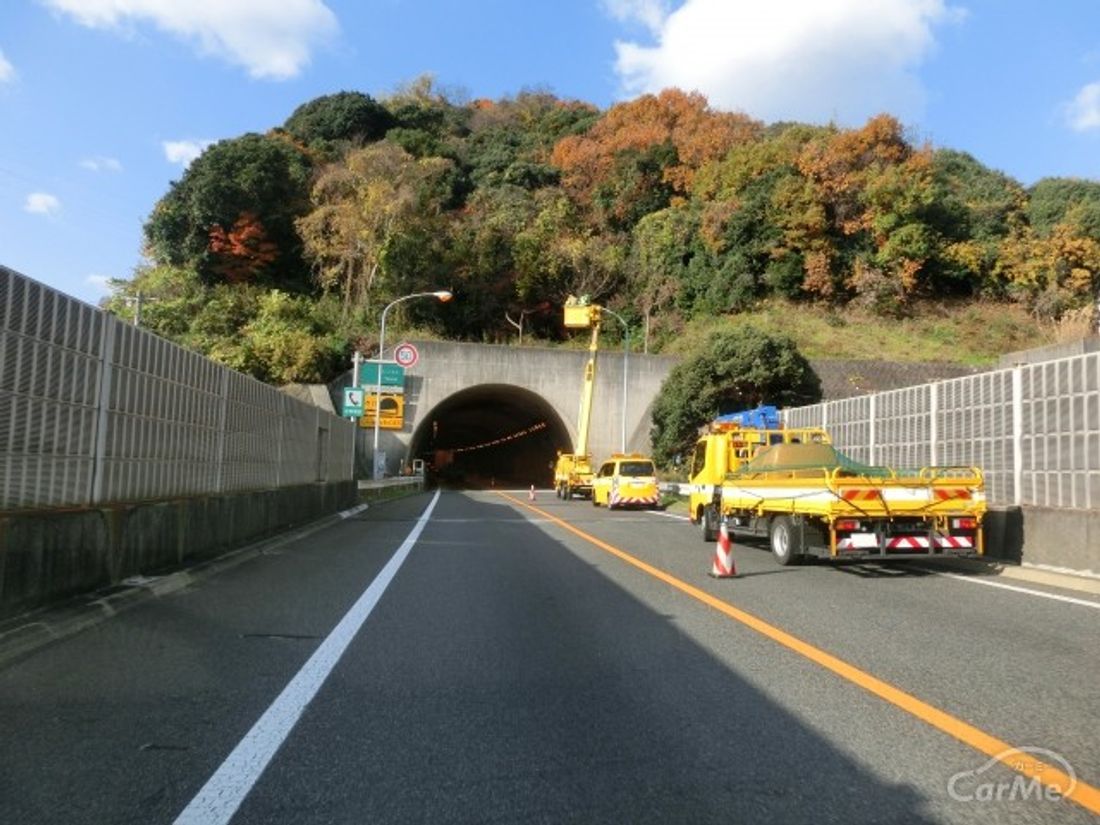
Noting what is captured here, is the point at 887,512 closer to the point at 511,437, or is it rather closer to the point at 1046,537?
the point at 1046,537

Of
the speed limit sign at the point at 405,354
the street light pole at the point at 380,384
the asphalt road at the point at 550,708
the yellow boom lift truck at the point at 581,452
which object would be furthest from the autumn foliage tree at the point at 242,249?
the asphalt road at the point at 550,708

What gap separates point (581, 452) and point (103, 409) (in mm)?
34577

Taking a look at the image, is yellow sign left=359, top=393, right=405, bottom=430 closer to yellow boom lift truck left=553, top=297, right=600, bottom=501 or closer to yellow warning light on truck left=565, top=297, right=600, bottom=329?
yellow boom lift truck left=553, top=297, right=600, bottom=501

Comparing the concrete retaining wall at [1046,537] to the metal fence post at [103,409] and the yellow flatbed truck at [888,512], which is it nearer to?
the yellow flatbed truck at [888,512]

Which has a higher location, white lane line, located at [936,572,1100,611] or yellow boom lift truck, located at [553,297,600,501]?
yellow boom lift truck, located at [553,297,600,501]

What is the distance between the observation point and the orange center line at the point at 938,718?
411 centimetres

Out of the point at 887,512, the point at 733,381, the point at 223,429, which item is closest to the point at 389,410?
the point at 733,381

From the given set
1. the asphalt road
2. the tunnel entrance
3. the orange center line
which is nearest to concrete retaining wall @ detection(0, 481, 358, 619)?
the asphalt road

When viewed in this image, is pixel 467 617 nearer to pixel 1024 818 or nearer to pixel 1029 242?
pixel 1024 818

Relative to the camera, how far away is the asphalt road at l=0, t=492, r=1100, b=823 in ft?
12.9

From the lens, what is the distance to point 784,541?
13516 mm

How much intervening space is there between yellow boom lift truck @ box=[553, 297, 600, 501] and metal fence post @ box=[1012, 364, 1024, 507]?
25747 mm

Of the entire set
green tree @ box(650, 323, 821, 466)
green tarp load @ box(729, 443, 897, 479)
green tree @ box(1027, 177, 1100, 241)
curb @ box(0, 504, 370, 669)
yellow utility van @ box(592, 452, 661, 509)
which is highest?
green tree @ box(1027, 177, 1100, 241)

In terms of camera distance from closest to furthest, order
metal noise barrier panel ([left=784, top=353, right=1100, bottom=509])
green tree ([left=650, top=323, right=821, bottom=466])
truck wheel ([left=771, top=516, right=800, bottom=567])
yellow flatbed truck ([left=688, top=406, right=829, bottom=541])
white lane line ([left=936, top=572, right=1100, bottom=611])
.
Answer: white lane line ([left=936, top=572, right=1100, bottom=611]) < metal noise barrier panel ([left=784, top=353, right=1100, bottom=509]) < truck wheel ([left=771, top=516, right=800, bottom=567]) < yellow flatbed truck ([left=688, top=406, right=829, bottom=541]) < green tree ([left=650, top=323, right=821, bottom=466])
